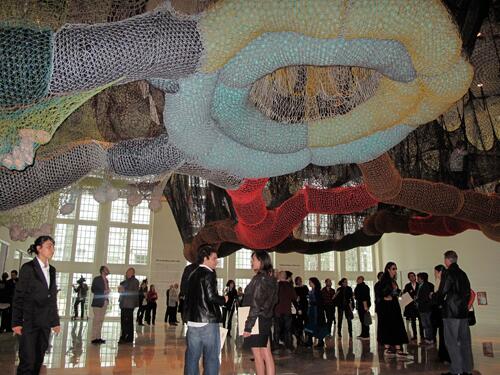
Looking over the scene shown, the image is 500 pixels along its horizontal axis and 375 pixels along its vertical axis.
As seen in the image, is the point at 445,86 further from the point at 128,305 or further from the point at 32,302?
the point at 128,305

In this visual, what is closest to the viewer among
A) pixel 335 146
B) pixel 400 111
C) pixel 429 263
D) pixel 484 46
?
pixel 400 111

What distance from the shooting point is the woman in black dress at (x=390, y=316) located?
7746 mm

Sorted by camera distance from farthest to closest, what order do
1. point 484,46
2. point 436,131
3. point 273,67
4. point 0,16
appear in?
point 436,131, point 484,46, point 273,67, point 0,16

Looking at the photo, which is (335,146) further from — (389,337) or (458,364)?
(389,337)

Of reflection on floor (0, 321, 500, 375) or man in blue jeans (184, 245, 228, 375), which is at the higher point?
man in blue jeans (184, 245, 228, 375)

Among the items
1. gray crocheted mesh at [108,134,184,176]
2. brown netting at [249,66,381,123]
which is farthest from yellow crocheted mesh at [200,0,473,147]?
gray crocheted mesh at [108,134,184,176]

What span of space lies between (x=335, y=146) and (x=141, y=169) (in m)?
1.86

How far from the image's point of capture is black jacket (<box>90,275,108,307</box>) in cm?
892

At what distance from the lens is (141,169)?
4488 mm

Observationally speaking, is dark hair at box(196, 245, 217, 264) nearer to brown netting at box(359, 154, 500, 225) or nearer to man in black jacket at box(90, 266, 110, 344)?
brown netting at box(359, 154, 500, 225)

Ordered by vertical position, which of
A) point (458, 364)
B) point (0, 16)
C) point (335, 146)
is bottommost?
point (458, 364)

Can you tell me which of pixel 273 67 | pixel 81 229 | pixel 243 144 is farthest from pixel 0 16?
pixel 81 229

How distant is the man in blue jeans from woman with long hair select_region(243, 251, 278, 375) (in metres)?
0.54

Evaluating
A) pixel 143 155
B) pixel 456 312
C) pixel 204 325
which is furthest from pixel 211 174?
pixel 456 312
